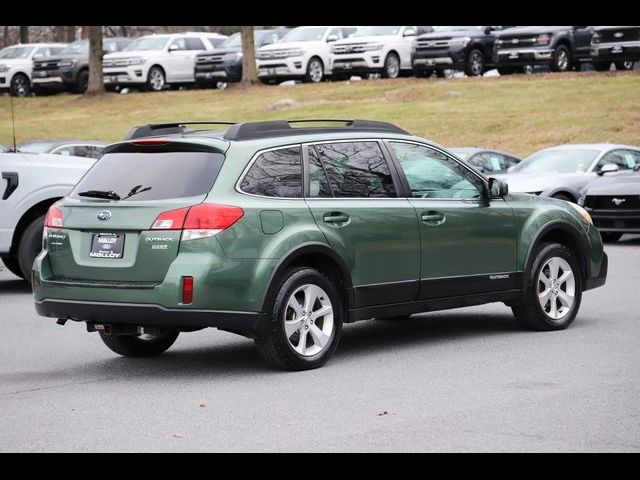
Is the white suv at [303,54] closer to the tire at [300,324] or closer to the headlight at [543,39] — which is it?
the headlight at [543,39]

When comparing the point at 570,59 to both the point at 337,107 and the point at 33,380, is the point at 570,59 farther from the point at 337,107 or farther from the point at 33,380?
the point at 33,380

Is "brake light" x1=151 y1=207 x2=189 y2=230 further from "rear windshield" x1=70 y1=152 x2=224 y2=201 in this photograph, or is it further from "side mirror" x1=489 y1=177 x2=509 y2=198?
"side mirror" x1=489 y1=177 x2=509 y2=198

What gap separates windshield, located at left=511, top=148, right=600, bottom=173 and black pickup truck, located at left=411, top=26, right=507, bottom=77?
1625 centimetres

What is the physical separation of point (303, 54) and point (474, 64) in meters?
5.31

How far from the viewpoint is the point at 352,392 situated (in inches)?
314

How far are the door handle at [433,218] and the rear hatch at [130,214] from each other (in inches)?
68.8

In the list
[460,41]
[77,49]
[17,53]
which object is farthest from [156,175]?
[17,53]

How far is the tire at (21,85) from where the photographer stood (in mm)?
45812

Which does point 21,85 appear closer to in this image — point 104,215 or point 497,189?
point 497,189

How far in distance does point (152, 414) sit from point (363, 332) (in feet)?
12.0

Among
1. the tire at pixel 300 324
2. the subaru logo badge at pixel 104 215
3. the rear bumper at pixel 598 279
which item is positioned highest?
the subaru logo badge at pixel 104 215

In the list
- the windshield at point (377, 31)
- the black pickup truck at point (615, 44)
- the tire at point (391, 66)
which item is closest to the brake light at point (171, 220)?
the black pickup truck at point (615, 44)

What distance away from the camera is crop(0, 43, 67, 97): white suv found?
4531cm
